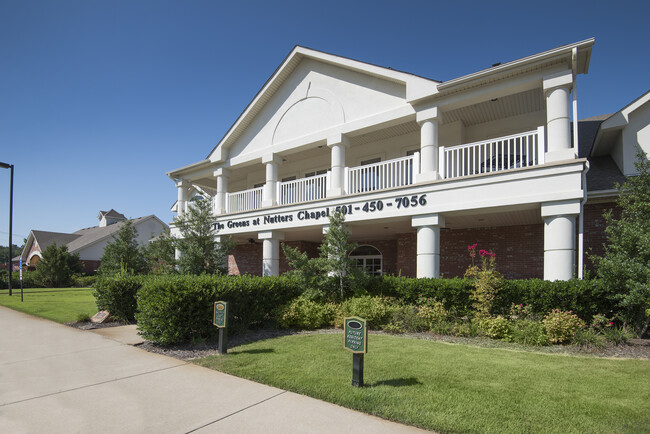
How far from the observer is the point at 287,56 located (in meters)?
14.7

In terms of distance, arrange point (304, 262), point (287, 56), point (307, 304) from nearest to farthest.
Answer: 1. point (307, 304)
2. point (304, 262)
3. point (287, 56)

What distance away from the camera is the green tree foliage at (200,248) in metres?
12.3

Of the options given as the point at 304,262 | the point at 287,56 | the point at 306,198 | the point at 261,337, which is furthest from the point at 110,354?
the point at 287,56

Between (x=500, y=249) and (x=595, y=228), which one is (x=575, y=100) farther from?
(x=500, y=249)

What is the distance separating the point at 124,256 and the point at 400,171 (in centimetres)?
1258

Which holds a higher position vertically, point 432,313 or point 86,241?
point 86,241

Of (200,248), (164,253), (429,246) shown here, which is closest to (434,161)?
(429,246)

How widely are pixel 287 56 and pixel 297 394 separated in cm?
1323

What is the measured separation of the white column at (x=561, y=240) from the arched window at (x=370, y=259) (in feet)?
28.9

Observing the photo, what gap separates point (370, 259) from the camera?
57.6 ft

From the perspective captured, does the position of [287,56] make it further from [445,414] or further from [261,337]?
[445,414]

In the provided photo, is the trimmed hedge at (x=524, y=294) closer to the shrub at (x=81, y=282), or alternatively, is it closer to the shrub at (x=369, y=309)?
the shrub at (x=369, y=309)

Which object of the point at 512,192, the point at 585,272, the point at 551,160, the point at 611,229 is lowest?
the point at 585,272

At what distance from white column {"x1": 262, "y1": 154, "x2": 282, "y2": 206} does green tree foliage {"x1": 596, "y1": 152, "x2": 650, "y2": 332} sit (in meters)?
10.9
